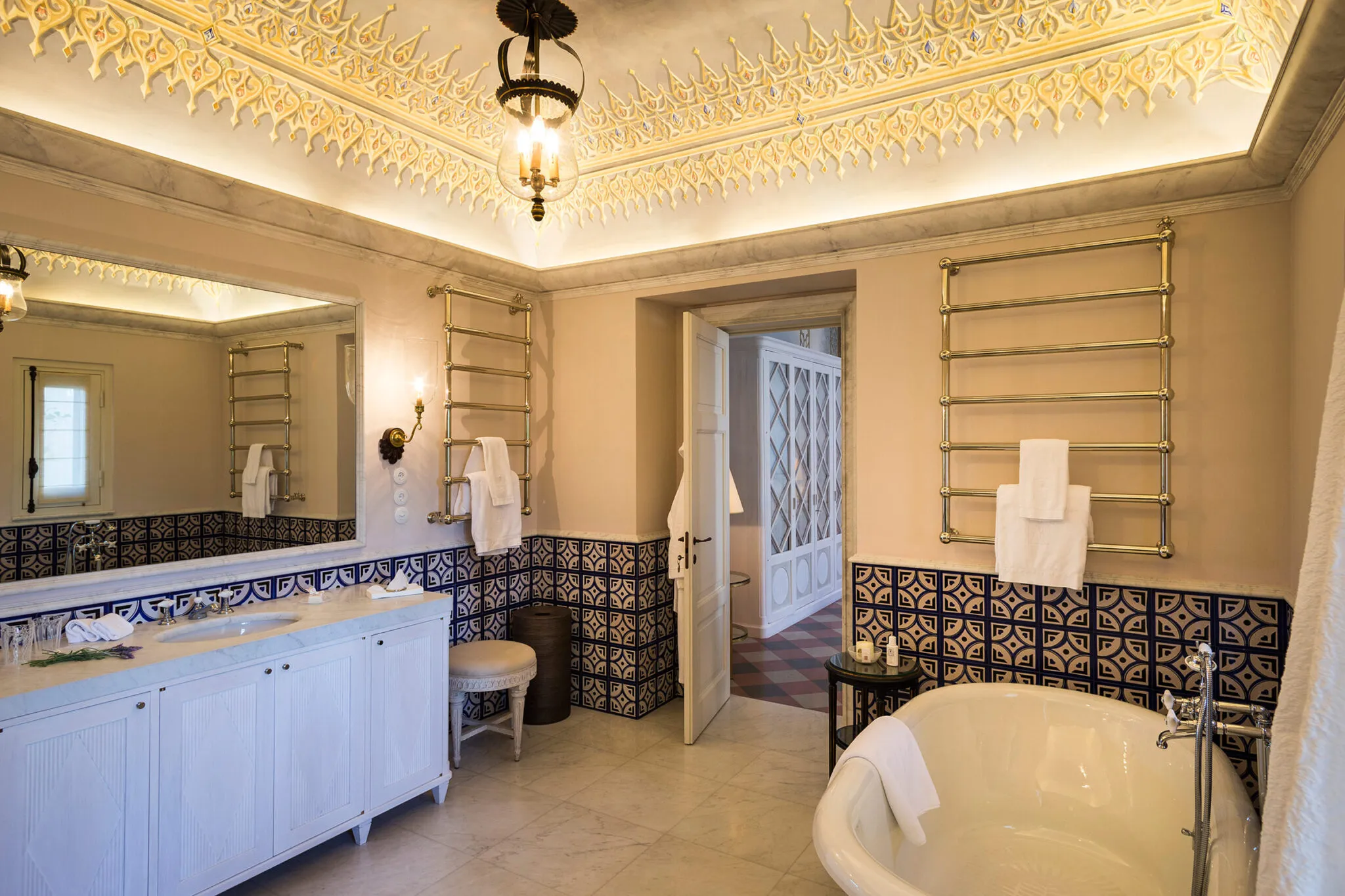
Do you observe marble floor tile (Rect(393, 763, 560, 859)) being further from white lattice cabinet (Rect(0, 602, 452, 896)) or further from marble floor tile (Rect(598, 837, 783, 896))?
marble floor tile (Rect(598, 837, 783, 896))

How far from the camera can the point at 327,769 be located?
2805mm

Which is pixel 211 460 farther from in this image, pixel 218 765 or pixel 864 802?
pixel 864 802

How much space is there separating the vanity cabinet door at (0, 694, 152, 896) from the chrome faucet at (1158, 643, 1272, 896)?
299 cm

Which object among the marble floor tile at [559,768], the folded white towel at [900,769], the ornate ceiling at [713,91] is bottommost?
the marble floor tile at [559,768]

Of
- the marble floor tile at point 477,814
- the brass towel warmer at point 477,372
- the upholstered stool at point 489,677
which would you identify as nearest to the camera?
the marble floor tile at point 477,814

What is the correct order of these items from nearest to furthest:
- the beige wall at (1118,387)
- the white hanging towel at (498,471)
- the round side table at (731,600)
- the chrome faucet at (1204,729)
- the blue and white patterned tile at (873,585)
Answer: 1. the chrome faucet at (1204,729)
2. the beige wall at (1118,387)
3. the blue and white patterned tile at (873,585)
4. the white hanging towel at (498,471)
5. the round side table at (731,600)

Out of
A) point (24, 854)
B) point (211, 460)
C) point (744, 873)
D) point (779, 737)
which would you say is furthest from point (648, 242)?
point (24, 854)

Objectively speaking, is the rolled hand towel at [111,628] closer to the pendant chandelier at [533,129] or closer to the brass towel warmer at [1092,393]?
the pendant chandelier at [533,129]

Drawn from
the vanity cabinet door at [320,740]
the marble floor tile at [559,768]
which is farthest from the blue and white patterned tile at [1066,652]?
the vanity cabinet door at [320,740]

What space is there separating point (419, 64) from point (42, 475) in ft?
7.01

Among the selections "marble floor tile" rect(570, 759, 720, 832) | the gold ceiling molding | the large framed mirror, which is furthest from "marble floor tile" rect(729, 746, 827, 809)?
the gold ceiling molding

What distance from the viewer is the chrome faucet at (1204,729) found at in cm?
184

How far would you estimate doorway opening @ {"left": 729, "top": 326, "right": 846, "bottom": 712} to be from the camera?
595 cm

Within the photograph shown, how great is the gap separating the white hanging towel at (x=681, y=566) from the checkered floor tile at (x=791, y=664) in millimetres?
1040
